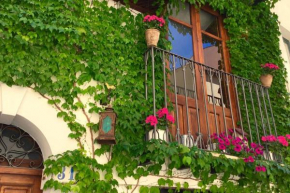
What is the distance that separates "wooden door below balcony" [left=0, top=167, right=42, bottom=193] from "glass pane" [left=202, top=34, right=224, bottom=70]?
13.2 feet

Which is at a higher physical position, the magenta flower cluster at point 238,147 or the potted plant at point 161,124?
the potted plant at point 161,124

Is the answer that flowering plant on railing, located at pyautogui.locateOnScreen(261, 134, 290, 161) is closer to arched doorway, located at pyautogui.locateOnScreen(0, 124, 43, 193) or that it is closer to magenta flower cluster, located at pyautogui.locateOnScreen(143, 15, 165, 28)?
magenta flower cluster, located at pyautogui.locateOnScreen(143, 15, 165, 28)

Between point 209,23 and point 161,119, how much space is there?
11.0ft

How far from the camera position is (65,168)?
12.2ft

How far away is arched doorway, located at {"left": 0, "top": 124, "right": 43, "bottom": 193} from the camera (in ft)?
12.0

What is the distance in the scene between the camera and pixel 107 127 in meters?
3.90

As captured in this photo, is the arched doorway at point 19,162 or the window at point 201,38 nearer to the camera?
the arched doorway at point 19,162

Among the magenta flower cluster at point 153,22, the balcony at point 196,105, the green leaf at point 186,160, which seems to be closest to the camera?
the green leaf at point 186,160

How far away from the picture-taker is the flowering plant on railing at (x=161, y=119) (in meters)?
4.03

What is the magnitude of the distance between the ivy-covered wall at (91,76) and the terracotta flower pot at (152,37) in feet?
0.87

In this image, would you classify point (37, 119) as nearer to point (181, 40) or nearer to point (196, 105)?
point (196, 105)

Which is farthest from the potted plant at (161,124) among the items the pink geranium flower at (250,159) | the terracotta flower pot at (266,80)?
the terracotta flower pot at (266,80)

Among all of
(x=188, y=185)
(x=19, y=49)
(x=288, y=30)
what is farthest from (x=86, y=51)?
(x=288, y=30)

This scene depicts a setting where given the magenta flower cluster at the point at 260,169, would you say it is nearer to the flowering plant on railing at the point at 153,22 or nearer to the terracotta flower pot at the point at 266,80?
the terracotta flower pot at the point at 266,80
